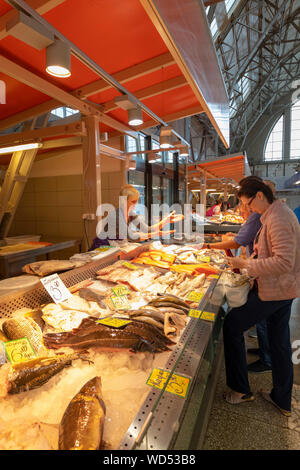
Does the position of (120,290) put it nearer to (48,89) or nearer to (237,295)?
(237,295)

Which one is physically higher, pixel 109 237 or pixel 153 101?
pixel 153 101

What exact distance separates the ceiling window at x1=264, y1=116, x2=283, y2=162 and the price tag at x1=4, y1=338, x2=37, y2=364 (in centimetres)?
4225

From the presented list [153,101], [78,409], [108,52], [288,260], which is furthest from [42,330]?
[153,101]

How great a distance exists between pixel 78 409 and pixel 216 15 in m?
13.6

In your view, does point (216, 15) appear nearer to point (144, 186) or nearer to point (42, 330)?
point (144, 186)

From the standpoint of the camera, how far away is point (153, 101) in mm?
5188

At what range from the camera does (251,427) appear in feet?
7.73

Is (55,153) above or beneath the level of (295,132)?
beneath

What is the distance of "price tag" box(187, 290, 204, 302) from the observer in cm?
219

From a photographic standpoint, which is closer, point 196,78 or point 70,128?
point 196,78

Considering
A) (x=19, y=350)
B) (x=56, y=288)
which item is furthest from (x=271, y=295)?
(x=19, y=350)

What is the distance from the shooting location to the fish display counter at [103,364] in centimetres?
97

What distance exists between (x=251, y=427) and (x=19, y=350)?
2254mm

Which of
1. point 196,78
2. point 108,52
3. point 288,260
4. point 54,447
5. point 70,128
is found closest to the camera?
point 54,447
